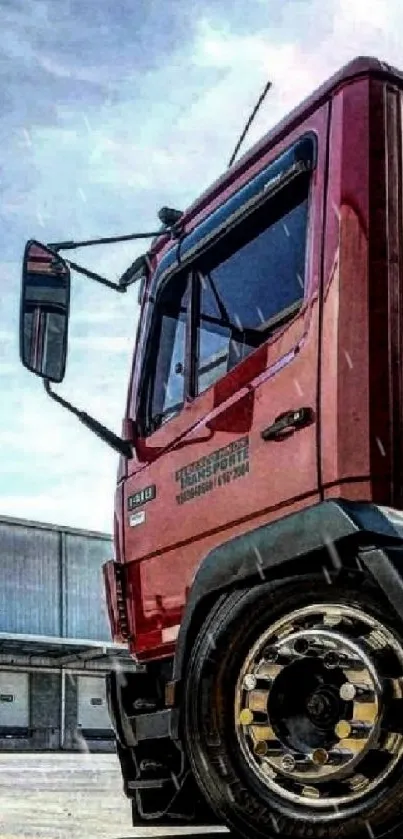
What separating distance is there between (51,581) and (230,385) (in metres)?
37.9

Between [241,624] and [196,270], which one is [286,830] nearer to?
[241,624]

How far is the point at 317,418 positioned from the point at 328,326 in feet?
1.01

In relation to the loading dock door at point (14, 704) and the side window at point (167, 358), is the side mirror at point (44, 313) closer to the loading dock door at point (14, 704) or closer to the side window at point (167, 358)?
the side window at point (167, 358)

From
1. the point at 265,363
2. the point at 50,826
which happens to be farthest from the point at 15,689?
the point at 265,363

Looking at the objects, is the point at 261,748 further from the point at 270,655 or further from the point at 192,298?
the point at 192,298

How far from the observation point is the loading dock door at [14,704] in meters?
36.8

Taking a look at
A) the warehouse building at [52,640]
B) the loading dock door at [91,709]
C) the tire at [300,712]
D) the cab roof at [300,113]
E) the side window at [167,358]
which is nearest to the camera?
the tire at [300,712]

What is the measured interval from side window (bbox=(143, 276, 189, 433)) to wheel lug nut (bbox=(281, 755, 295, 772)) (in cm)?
167

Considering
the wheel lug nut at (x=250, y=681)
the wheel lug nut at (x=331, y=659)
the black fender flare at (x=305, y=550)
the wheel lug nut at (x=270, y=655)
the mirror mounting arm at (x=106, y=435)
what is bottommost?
the wheel lug nut at (x=250, y=681)

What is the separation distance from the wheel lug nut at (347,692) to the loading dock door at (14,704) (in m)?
35.0

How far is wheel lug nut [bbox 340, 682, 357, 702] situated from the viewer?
10.8 feet

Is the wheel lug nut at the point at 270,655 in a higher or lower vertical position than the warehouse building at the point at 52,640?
lower

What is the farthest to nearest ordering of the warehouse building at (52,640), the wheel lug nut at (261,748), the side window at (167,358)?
the warehouse building at (52,640) → the side window at (167,358) → the wheel lug nut at (261,748)

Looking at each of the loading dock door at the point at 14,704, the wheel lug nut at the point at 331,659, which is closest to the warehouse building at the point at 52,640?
the loading dock door at the point at 14,704
